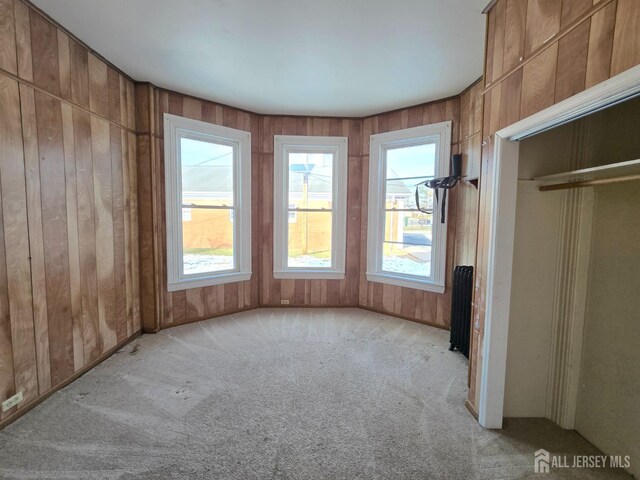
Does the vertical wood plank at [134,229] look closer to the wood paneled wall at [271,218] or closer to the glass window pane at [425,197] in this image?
the wood paneled wall at [271,218]

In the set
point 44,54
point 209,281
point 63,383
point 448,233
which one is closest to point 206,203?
point 209,281

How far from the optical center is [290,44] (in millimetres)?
2426

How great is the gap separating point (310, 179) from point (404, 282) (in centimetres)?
188

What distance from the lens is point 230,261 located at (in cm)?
409

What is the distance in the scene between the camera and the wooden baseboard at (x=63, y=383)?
195 cm

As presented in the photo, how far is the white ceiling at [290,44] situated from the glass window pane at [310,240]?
1.57 metres

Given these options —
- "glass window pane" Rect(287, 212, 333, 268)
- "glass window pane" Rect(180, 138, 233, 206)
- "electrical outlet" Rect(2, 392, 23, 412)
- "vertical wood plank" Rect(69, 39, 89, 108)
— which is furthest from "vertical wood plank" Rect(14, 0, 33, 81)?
"glass window pane" Rect(287, 212, 333, 268)

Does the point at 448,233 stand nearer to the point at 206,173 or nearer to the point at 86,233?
the point at 206,173

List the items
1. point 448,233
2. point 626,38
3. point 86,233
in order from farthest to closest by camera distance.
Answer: point 448,233
point 86,233
point 626,38

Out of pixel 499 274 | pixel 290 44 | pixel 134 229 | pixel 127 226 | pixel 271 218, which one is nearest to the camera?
pixel 499 274

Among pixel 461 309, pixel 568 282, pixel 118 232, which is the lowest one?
pixel 461 309

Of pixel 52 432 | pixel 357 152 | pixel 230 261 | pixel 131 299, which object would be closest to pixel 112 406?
pixel 52 432

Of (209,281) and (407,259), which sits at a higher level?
(407,259)

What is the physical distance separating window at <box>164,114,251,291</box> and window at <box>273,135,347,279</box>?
17.7 inches
